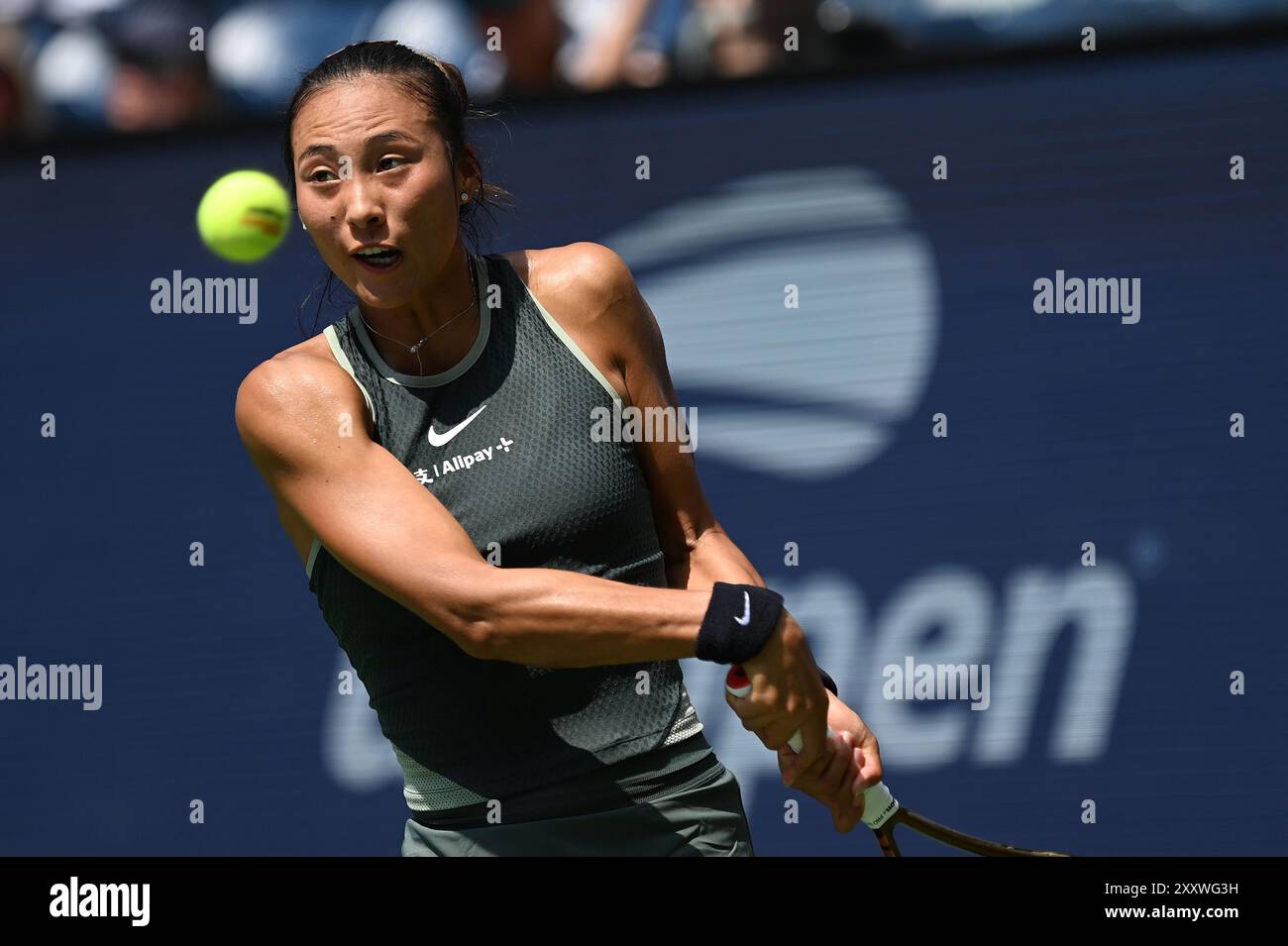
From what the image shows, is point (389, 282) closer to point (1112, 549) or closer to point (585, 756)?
point (585, 756)

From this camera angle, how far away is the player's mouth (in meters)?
2.32

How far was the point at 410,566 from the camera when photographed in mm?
2113

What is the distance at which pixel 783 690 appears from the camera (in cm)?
212

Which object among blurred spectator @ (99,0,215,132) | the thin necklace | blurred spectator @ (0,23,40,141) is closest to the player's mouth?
the thin necklace

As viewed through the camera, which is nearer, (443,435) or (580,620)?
(580,620)

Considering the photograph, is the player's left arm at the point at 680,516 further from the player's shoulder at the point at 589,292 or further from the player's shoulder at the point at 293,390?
the player's shoulder at the point at 293,390

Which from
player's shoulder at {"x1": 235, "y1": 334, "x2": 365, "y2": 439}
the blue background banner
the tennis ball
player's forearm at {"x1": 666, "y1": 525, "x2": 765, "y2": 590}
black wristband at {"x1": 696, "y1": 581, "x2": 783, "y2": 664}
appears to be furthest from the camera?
the blue background banner

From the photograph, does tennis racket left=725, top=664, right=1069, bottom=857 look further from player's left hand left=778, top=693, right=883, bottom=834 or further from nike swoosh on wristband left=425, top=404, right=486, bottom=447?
nike swoosh on wristband left=425, top=404, right=486, bottom=447

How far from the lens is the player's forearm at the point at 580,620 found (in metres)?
2.07

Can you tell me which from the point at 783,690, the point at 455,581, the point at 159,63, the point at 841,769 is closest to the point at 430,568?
the point at 455,581

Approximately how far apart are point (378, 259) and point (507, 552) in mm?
461

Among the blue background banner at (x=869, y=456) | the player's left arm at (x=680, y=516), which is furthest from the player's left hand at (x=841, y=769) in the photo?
the blue background banner at (x=869, y=456)

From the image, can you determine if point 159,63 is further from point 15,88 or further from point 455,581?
Answer: point 455,581

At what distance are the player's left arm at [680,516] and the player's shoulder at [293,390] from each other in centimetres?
41
